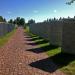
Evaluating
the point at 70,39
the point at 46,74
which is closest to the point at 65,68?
the point at 46,74

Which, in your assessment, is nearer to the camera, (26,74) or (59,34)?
(26,74)

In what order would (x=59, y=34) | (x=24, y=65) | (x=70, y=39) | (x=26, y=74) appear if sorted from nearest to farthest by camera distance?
(x=26, y=74) < (x=24, y=65) < (x=70, y=39) < (x=59, y=34)

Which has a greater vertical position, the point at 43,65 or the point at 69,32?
the point at 69,32

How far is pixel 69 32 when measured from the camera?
14.4m

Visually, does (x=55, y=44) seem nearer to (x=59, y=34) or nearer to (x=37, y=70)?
(x=59, y=34)

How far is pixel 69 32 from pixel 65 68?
447cm

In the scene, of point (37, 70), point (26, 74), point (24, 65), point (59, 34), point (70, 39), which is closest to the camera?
point (26, 74)

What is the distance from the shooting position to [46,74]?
9.12 metres

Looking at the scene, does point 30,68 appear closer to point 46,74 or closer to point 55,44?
point 46,74

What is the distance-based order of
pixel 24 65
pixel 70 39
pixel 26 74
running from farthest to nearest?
pixel 70 39
pixel 24 65
pixel 26 74

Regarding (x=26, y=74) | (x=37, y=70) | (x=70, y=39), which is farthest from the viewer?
(x=70, y=39)

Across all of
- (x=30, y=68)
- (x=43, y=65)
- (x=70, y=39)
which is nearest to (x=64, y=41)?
(x=70, y=39)

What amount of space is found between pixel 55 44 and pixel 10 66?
9420mm

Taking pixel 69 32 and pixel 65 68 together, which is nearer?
pixel 65 68
